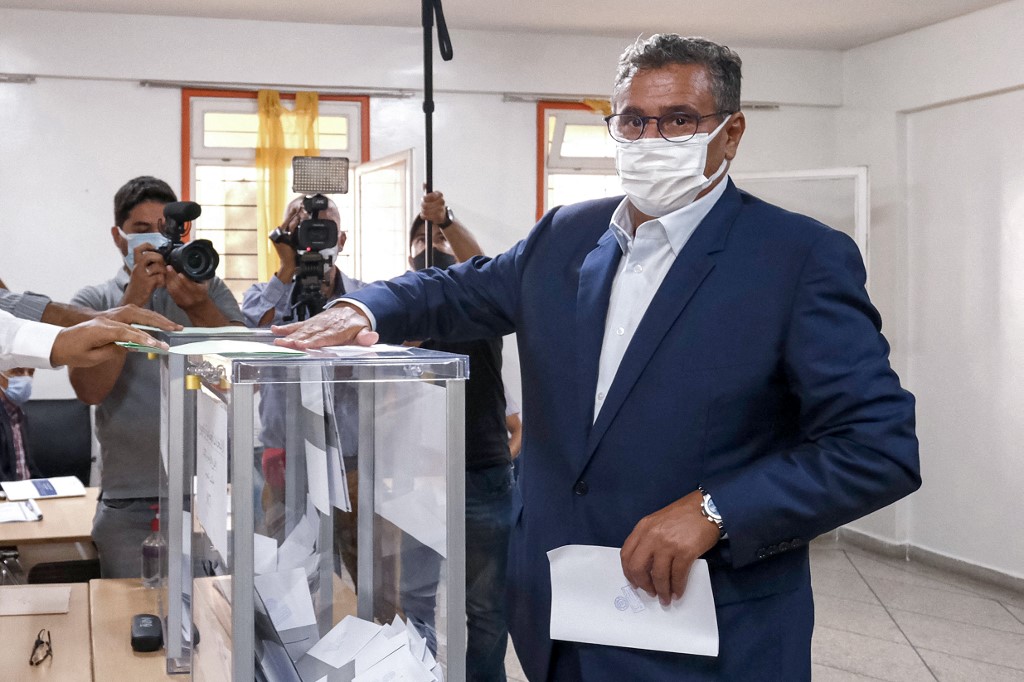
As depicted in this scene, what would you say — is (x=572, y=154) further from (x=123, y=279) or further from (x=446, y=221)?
(x=123, y=279)

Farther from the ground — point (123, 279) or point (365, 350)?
point (123, 279)

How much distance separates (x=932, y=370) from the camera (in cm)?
566

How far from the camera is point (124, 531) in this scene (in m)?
2.51

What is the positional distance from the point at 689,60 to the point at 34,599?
182 centimetres

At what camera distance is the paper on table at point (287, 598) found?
1.06 metres

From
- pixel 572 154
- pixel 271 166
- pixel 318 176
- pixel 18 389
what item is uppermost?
pixel 572 154

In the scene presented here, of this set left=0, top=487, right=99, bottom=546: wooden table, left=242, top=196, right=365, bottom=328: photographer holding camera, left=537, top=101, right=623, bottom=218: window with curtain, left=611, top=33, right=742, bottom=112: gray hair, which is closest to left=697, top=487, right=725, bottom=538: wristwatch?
left=611, top=33, right=742, bottom=112: gray hair

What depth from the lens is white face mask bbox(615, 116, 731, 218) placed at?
1.45m

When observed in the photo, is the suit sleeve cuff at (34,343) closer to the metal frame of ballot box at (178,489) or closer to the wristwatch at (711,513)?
the metal frame of ballot box at (178,489)

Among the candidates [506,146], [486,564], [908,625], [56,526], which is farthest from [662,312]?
[506,146]

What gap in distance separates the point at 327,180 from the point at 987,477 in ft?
14.0

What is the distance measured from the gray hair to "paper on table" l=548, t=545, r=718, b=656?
67 cm

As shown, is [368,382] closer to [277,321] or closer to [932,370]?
[277,321]

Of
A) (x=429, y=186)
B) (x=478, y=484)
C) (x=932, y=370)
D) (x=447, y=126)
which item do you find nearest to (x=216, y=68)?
(x=447, y=126)
